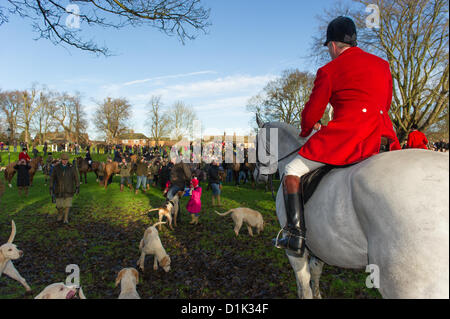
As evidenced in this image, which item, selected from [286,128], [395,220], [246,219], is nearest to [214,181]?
[246,219]

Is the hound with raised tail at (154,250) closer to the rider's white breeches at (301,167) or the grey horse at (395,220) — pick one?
the rider's white breeches at (301,167)

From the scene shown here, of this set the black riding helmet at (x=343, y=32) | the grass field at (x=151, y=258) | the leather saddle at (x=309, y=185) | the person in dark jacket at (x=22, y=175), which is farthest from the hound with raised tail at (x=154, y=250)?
the person in dark jacket at (x=22, y=175)

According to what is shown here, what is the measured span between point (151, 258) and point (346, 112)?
6287 mm

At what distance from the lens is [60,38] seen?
6781 mm

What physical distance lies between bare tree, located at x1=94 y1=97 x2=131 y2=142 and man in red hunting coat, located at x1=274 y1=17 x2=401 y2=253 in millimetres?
58178

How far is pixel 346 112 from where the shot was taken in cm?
257

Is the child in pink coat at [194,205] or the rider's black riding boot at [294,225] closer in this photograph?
the rider's black riding boot at [294,225]

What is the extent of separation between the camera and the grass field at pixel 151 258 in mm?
5164

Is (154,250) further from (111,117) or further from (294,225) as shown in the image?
(111,117)

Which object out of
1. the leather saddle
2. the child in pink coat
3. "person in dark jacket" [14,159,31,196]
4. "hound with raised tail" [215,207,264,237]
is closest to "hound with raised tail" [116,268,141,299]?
the leather saddle

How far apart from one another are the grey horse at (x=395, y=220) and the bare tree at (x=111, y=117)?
192ft

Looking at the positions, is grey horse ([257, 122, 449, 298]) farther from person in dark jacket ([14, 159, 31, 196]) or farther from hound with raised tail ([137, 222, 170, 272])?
person in dark jacket ([14, 159, 31, 196])

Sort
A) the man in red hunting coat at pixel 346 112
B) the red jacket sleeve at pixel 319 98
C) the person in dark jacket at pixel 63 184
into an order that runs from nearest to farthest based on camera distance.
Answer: the man in red hunting coat at pixel 346 112
the red jacket sleeve at pixel 319 98
the person in dark jacket at pixel 63 184
